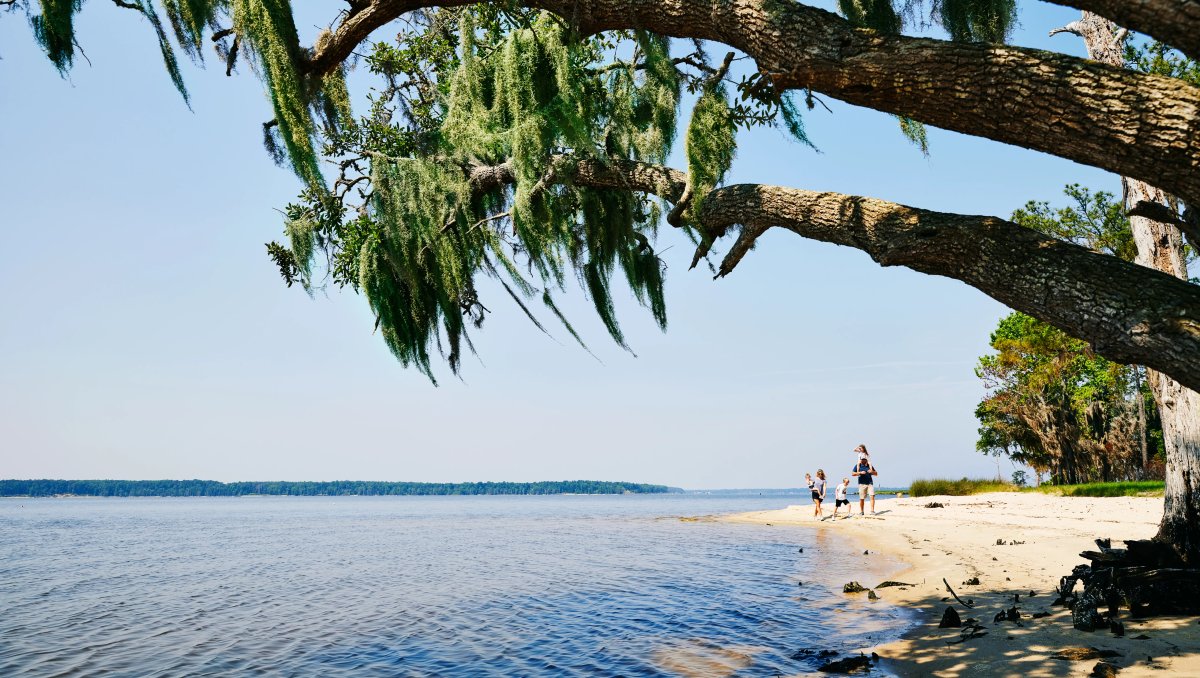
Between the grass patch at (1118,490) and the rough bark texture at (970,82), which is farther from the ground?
the rough bark texture at (970,82)

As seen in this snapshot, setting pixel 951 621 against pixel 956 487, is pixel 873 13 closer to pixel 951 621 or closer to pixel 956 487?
pixel 951 621

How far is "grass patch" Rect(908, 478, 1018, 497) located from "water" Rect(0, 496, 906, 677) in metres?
14.5

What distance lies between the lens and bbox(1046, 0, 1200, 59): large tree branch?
91.0 inches

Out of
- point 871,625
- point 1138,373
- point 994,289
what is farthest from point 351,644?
point 1138,373

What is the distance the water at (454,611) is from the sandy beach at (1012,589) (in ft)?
2.47

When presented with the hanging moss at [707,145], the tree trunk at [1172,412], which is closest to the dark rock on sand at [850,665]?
the tree trunk at [1172,412]

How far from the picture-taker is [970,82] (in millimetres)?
2861

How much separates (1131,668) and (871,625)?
10.3 ft

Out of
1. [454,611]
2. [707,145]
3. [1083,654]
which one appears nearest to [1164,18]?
[707,145]

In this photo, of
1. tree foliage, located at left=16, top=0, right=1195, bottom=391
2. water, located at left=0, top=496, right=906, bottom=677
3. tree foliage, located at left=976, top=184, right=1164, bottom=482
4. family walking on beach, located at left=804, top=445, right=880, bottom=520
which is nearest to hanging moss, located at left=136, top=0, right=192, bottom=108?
tree foliage, located at left=16, top=0, right=1195, bottom=391

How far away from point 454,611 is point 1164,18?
10055 mm

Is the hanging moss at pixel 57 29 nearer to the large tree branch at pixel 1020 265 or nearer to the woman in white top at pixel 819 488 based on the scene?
the large tree branch at pixel 1020 265

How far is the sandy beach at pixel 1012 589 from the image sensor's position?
15.9 feet

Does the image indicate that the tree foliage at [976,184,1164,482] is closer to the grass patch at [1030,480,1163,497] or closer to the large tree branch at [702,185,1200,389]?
the grass patch at [1030,480,1163,497]
